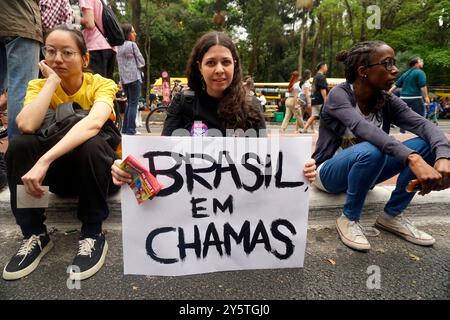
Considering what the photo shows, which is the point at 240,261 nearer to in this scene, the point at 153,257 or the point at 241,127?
the point at 153,257

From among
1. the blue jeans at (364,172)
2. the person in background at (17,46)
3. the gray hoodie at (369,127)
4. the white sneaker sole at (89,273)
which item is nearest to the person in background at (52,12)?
the person in background at (17,46)

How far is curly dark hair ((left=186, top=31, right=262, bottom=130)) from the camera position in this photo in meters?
1.73

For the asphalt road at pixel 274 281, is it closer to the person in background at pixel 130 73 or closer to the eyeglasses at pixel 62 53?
the eyeglasses at pixel 62 53

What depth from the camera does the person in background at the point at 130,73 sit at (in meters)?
4.29

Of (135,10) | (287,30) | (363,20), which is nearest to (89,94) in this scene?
(135,10)

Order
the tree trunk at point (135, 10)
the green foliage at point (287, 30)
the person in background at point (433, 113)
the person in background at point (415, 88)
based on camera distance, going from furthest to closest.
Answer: the green foliage at point (287, 30) < the tree trunk at point (135, 10) < the person in background at point (433, 113) < the person in background at point (415, 88)

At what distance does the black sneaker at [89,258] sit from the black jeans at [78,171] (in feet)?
0.18

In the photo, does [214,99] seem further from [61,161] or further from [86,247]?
[86,247]

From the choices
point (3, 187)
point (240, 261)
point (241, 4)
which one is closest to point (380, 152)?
point (240, 261)

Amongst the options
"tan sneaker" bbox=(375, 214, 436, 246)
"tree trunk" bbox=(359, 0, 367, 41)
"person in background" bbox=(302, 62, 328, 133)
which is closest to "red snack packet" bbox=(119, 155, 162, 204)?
"tan sneaker" bbox=(375, 214, 436, 246)

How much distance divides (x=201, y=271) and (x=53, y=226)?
1.13 meters

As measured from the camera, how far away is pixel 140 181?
1.35 meters

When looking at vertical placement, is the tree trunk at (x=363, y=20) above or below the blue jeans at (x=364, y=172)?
above

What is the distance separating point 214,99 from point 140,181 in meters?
0.76
